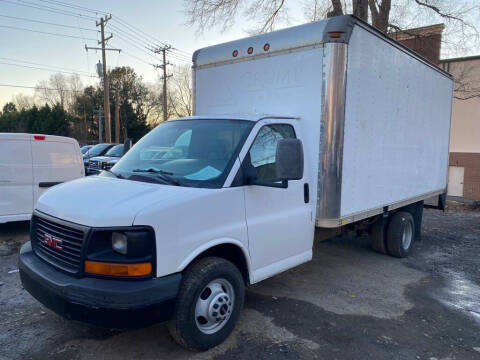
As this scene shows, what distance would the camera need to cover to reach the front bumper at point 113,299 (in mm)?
2752

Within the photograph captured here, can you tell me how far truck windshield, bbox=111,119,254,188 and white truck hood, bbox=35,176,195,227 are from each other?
0.69ft

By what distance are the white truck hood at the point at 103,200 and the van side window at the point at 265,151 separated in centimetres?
80

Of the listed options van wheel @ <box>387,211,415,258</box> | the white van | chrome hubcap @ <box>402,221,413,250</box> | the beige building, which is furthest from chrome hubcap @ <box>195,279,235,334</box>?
the beige building

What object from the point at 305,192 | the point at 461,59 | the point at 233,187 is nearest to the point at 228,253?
the point at 233,187

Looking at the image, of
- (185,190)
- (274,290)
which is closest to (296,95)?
(185,190)

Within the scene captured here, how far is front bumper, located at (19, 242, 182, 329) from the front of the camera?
2.75 meters

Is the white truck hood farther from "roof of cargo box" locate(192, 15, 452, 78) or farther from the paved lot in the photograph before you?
"roof of cargo box" locate(192, 15, 452, 78)

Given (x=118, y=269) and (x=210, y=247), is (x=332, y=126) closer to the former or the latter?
(x=210, y=247)

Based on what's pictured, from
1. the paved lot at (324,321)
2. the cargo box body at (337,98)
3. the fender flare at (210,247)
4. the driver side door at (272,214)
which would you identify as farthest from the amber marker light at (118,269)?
the cargo box body at (337,98)

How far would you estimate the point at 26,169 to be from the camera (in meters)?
6.94

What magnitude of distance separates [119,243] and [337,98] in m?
2.86

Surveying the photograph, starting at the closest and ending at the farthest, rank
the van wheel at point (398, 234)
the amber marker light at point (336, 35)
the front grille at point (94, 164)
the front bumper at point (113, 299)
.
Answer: the front bumper at point (113, 299) < the amber marker light at point (336, 35) < the van wheel at point (398, 234) < the front grille at point (94, 164)

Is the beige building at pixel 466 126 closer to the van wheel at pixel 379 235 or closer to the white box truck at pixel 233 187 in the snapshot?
the van wheel at pixel 379 235

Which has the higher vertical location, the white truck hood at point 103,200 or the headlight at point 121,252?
the white truck hood at point 103,200
